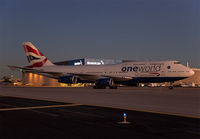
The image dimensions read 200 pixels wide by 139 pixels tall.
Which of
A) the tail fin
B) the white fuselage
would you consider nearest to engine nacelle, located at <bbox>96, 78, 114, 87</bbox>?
the white fuselage

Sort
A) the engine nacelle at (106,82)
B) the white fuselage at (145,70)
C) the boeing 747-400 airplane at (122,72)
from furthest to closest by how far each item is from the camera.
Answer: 1. the engine nacelle at (106,82)
2. the boeing 747-400 airplane at (122,72)
3. the white fuselage at (145,70)

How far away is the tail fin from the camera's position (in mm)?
50312

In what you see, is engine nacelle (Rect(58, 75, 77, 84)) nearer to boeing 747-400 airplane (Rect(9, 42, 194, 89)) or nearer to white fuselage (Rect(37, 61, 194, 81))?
boeing 747-400 airplane (Rect(9, 42, 194, 89))

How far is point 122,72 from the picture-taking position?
141 ft

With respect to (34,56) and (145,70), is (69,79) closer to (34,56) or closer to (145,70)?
(34,56)

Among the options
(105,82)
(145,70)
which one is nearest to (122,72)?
(105,82)

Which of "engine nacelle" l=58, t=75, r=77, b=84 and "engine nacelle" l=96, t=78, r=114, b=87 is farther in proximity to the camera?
"engine nacelle" l=58, t=75, r=77, b=84

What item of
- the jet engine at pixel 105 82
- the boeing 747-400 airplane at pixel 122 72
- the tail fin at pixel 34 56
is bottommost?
the jet engine at pixel 105 82

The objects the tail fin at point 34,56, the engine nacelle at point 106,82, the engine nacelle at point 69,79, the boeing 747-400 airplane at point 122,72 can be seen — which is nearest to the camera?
the boeing 747-400 airplane at point 122,72

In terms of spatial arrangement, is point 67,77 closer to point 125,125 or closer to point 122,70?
point 122,70

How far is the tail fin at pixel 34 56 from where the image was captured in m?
50.3

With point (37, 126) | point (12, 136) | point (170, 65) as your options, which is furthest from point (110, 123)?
point (170, 65)

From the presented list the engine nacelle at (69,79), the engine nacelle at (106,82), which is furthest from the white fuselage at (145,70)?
the engine nacelle at (69,79)

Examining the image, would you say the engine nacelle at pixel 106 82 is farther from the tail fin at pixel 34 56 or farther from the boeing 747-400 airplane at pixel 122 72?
the tail fin at pixel 34 56
